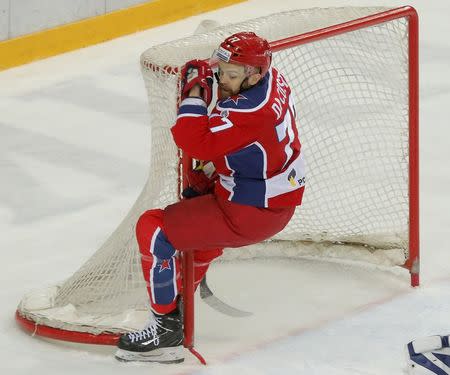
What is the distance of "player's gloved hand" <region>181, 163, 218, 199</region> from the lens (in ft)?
16.2

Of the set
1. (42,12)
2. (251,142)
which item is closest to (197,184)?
(251,142)

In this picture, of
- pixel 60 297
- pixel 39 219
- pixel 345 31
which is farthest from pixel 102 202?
pixel 345 31

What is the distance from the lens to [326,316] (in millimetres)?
5398

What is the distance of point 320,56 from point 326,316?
0.91m

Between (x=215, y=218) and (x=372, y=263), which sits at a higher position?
(x=215, y=218)

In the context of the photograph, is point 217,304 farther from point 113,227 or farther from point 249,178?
point 113,227

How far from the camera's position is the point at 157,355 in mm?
4973

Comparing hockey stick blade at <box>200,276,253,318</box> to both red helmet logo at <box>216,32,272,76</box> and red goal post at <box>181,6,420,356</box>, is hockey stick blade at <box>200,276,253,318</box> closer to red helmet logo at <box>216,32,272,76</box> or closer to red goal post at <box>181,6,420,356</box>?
red goal post at <box>181,6,420,356</box>

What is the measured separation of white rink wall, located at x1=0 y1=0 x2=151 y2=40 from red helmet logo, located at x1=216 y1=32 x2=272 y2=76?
11.6 ft

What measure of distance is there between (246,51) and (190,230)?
1.94 feet

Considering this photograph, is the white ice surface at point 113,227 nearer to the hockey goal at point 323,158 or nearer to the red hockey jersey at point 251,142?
the hockey goal at point 323,158

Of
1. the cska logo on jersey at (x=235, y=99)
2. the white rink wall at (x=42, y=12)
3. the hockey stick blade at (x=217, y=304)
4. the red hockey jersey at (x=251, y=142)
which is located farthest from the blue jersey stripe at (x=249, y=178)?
the white rink wall at (x=42, y=12)

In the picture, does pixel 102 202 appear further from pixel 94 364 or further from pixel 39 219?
pixel 94 364

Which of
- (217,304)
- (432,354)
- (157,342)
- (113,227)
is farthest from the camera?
(113,227)
